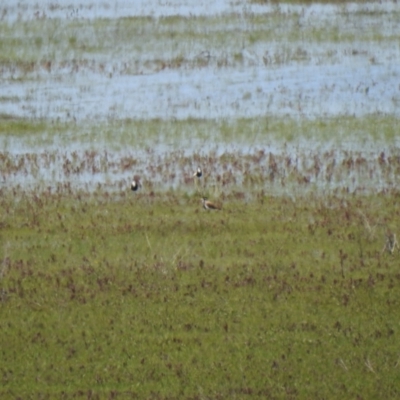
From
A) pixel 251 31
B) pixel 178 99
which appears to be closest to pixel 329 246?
pixel 178 99

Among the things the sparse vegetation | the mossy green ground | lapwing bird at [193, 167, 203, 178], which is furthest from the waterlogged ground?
the mossy green ground

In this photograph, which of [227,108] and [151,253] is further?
[227,108]

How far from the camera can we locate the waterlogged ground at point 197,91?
20.4 metres

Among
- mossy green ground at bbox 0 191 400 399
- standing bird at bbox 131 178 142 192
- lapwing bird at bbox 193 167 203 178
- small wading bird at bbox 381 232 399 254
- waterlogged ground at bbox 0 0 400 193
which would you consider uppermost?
waterlogged ground at bbox 0 0 400 193

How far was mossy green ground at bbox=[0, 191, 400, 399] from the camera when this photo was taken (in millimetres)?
15883

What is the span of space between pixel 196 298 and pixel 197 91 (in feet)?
21.0

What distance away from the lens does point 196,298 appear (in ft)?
56.3

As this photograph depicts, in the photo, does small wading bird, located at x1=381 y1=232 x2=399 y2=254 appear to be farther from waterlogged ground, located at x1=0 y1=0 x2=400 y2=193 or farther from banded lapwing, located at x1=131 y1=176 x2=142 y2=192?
banded lapwing, located at x1=131 y1=176 x2=142 y2=192

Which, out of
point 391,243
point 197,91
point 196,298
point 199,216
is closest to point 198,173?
point 199,216

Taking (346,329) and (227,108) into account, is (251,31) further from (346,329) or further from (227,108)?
(346,329)

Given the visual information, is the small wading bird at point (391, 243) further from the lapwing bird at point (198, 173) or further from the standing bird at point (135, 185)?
the standing bird at point (135, 185)

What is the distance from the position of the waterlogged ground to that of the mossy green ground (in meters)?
1.08

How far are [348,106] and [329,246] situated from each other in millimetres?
4545

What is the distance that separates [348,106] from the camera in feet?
71.4
